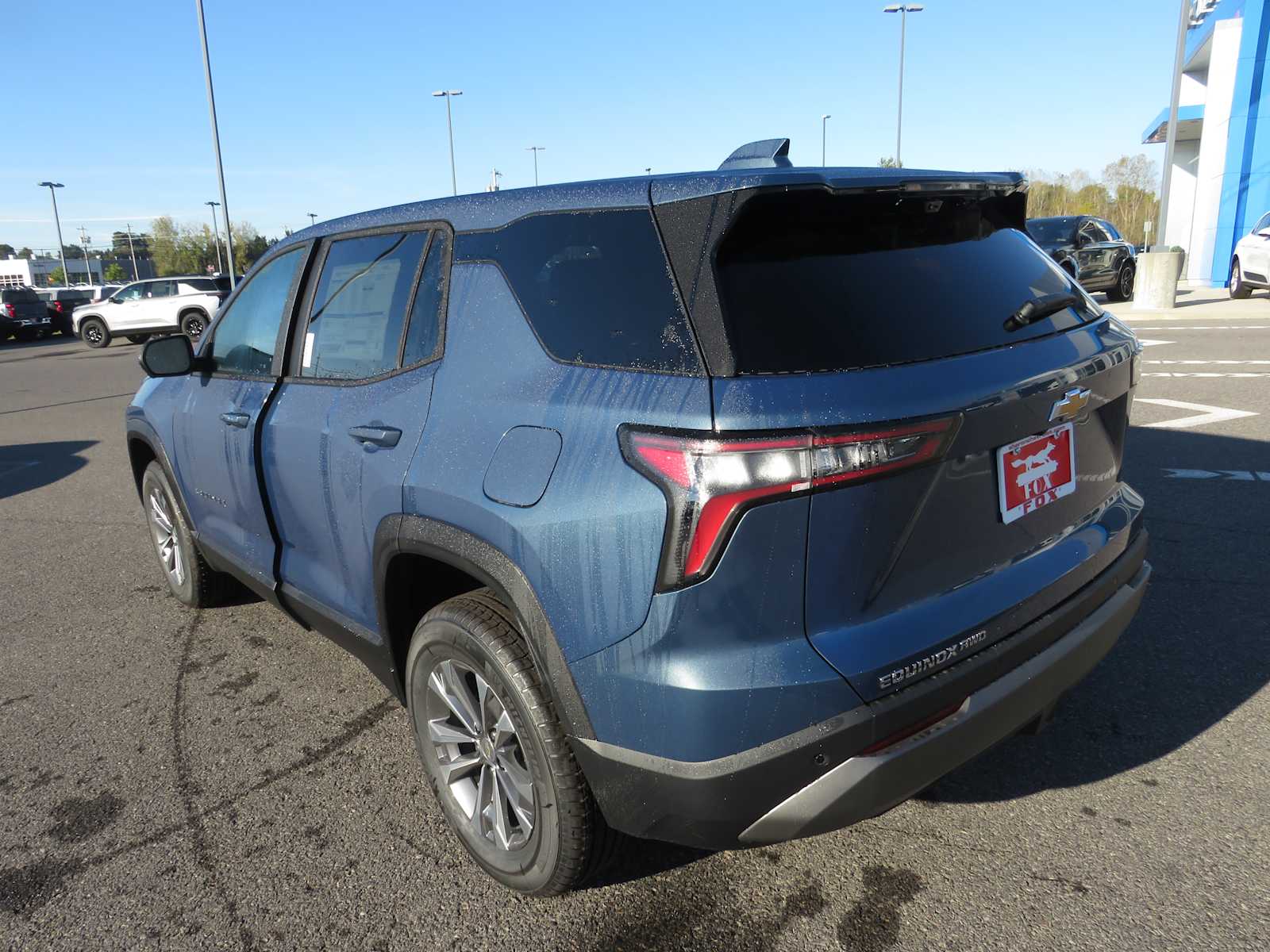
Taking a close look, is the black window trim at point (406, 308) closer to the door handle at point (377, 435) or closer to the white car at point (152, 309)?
the door handle at point (377, 435)

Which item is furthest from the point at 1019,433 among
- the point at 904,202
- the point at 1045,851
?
the point at 1045,851

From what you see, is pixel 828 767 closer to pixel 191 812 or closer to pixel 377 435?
pixel 377 435

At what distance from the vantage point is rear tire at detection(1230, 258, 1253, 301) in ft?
61.3

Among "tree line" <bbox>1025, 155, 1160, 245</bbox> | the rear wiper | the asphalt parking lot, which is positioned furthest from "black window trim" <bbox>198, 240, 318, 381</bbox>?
"tree line" <bbox>1025, 155, 1160, 245</bbox>

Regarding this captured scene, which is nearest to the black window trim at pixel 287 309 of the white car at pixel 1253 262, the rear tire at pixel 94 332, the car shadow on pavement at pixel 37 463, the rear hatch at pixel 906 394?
the rear hatch at pixel 906 394

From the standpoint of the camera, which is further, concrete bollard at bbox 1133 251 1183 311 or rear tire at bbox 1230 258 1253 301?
rear tire at bbox 1230 258 1253 301

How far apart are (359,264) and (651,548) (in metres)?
1.70

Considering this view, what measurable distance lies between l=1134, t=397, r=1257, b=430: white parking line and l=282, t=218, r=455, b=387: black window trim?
257 inches

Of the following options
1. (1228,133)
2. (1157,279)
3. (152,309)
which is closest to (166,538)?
(1157,279)

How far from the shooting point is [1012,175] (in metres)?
2.51

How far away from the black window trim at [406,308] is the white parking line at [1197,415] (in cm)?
654

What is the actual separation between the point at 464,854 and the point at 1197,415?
7384 mm

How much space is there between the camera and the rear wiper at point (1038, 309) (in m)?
2.17

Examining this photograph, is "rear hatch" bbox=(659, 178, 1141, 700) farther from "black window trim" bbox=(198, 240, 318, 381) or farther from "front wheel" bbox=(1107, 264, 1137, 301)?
"front wheel" bbox=(1107, 264, 1137, 301)
